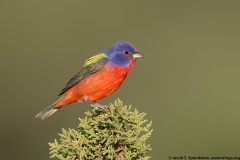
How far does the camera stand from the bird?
26.7 feet

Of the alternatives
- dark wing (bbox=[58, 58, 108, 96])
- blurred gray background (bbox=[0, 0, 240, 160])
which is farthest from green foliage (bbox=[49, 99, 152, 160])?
blurred gray background (bbox=[0, 0, 240, 160])

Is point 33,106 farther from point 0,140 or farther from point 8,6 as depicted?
point 8,6

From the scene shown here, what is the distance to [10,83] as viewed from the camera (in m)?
14.4

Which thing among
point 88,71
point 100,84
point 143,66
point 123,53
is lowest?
point 100,84

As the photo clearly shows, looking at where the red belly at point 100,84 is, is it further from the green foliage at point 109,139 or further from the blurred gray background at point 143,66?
the blurred gray background at point 143,66

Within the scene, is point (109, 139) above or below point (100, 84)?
below

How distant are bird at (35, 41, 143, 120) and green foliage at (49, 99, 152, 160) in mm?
2594

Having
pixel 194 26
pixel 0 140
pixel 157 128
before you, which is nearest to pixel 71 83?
pixel 157 128

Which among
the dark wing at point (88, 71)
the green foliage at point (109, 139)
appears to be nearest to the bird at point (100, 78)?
the dark wing at point (88, 71)

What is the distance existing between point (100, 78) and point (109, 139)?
3.16 meters

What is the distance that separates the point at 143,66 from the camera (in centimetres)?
1497

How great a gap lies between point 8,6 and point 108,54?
9.90m

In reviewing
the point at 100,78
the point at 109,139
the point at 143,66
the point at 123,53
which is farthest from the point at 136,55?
the point at 143,66

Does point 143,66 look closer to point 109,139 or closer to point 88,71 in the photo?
point 88,71
